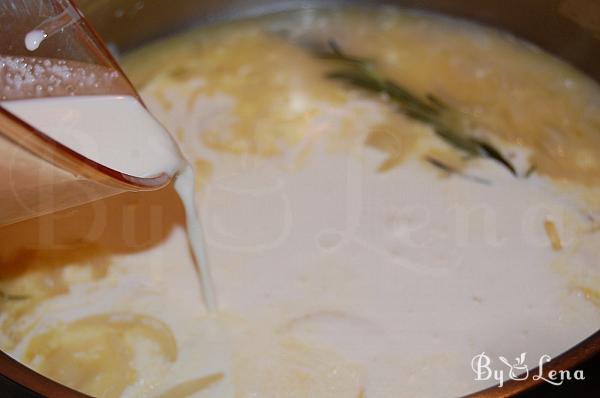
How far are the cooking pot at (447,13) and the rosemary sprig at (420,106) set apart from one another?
0.29 metres

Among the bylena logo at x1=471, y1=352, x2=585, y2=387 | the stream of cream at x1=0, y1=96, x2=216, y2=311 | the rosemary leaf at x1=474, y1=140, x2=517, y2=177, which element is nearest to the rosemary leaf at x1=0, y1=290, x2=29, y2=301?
the stream of cream at x1=0, y1=96, x2=216, y2=311

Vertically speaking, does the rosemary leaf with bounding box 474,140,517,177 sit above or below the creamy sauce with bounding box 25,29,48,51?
below

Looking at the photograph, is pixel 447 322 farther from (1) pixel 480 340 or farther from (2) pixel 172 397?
(2) pixel 172 397

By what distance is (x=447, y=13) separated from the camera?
1.97m

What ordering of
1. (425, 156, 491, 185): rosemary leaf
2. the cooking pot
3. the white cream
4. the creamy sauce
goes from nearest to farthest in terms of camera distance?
1. the white cream
2. the creamy sauce
3. (425, 156, 491, 185): rosemary leaf
4. the cooking pot

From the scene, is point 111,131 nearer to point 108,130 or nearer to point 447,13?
point 108,130

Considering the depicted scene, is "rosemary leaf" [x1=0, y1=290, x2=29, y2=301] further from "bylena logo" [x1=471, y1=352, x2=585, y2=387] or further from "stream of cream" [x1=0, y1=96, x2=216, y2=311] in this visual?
"bylena logo" [x1=471, y1=352, x2=585, y2=387]

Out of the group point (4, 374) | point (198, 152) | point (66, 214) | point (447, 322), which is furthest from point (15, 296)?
point (447, 322)

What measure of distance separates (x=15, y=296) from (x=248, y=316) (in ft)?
1.34

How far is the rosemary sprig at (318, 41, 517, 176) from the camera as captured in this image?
1.56m

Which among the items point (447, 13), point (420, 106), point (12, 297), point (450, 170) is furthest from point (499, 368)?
point (447, 13)

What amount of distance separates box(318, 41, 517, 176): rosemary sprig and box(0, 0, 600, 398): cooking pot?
29 centimetres

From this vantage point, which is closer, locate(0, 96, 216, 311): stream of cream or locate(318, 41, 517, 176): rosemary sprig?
locate(0, 96, 216, 311): stream of cream

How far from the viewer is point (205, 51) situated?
6.31 feet
